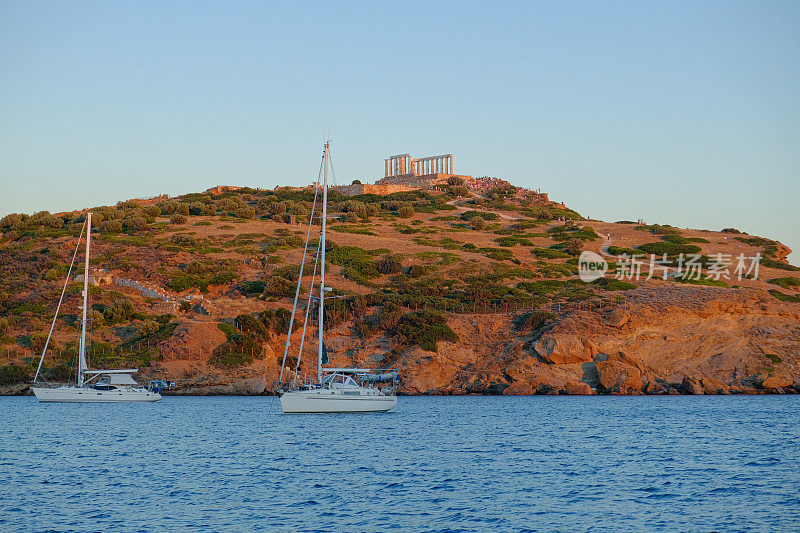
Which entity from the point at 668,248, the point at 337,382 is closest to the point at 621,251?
the point at 668,248

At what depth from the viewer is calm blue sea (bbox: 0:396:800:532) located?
705 inches

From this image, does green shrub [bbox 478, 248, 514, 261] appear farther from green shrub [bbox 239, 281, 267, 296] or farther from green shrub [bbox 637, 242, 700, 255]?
green shrub [bbox 239, 281, 267, 296]

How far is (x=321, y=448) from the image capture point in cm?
2916

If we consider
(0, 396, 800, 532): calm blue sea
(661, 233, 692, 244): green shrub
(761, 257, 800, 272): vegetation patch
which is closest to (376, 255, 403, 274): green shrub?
(661, 233, 692, 244): green shrub

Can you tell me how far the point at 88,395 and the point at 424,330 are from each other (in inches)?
856

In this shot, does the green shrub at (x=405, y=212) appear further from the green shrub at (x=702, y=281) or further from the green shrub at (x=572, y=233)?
the green shrub at (x=702, y=281)

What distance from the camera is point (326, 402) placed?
3894 cm

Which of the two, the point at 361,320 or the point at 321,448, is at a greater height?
the point at 361,320

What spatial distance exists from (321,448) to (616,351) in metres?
31.3

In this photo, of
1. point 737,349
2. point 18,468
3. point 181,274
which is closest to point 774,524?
point 18,468

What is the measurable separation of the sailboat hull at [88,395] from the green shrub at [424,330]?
16874mm

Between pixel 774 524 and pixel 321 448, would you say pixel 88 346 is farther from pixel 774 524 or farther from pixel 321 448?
pixel 774 524

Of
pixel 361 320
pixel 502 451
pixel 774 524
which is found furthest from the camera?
pixel 361 320

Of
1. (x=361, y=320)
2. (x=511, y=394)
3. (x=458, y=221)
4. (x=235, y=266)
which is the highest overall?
(x=458, y=221)
